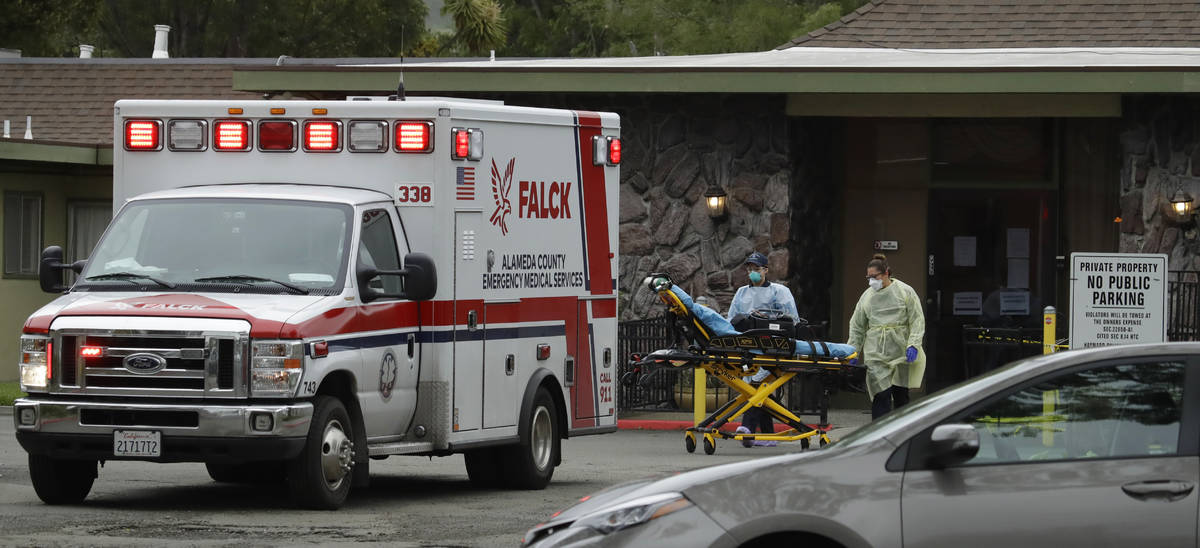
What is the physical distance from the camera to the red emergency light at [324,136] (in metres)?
12.2

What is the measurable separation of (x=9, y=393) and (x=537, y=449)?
10388 millimetres

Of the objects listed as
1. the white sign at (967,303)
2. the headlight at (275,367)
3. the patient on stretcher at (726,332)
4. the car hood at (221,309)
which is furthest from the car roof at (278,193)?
the white sign at (967,303)

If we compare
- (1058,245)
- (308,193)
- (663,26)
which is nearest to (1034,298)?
(1058,245)

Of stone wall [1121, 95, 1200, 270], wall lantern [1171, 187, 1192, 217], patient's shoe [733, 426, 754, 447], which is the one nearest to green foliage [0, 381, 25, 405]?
patient's shoe [733, 426, 754, 447]

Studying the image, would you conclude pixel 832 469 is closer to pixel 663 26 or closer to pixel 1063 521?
pixel 1063 521

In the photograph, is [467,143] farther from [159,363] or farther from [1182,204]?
[1182,204]

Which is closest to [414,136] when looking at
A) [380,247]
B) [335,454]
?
[380,247]

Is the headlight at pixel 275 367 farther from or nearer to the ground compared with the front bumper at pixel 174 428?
farther from the ground

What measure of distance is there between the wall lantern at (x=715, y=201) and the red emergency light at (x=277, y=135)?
890cm

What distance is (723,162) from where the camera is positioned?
20781mm

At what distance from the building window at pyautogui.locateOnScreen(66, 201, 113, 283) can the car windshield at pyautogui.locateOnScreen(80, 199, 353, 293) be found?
14.8 metres

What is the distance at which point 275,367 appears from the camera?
10.7m

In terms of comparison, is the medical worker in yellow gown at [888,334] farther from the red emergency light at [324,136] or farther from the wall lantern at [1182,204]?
the red emergency light at [324,136]

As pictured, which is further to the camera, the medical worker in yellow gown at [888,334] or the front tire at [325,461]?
the medical worker in yellow gown at [888,334]
